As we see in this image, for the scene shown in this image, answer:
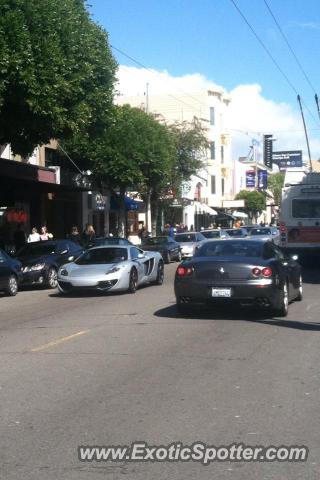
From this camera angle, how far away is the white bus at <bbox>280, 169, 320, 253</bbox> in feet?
82.3

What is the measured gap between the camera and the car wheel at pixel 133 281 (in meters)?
18.1

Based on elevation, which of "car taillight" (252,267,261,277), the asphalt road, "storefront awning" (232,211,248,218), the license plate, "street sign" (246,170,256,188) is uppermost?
"street sign" (246,170,256,188)

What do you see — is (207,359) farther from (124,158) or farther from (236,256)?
(124,158)

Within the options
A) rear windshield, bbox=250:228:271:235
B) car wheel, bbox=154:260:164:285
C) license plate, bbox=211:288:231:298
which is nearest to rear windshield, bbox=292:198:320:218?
car wheel, bbox=154:260:164:285

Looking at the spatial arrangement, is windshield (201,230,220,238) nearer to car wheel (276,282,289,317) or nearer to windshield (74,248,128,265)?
windshield (74,248,128,265)

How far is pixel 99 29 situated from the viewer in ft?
75.5

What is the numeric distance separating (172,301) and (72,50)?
336 inches

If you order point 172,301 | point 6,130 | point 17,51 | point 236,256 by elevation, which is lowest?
point 172,301

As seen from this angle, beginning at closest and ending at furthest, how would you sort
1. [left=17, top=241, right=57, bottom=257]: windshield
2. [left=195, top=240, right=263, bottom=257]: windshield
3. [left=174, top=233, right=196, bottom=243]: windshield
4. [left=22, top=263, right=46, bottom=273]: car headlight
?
[left=195, top=240, right=263, bottom=257]: windshield < [left=22, top=263, right=46, bottom=273]: car headlight < [left=17, top=241, right=57, bottom=257]: windshield < [left=174, top=233, right=196, bottom=243]: windshield

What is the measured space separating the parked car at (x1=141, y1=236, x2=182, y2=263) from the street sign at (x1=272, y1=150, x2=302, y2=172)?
6674 centimetres

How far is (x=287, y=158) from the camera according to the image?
100 metres

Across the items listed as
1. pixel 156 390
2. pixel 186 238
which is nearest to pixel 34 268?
pixel 156 390

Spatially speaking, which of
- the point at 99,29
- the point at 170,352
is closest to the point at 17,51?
the point at 99,29

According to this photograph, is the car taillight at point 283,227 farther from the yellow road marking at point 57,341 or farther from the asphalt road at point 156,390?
the yellow road marking at point 57,341
